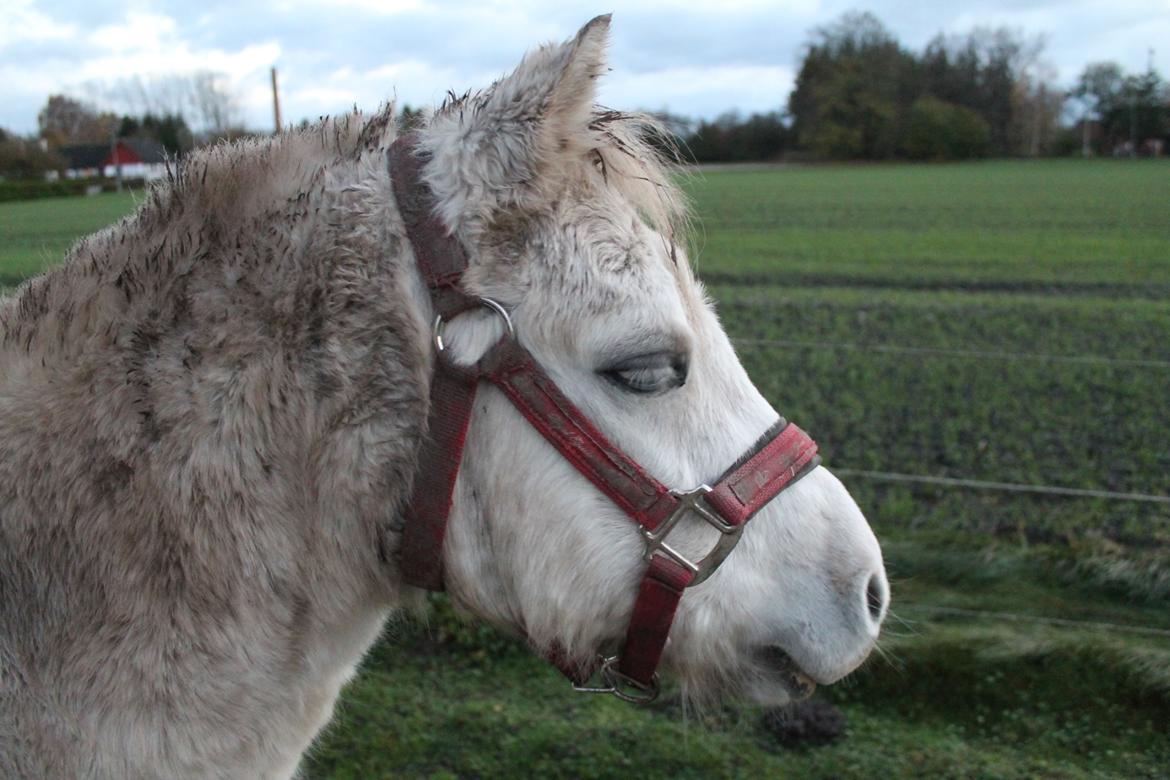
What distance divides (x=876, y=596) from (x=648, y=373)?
639 mm

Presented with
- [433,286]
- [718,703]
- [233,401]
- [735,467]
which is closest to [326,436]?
[233,401]

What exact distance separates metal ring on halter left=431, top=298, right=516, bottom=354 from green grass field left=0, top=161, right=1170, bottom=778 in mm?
610

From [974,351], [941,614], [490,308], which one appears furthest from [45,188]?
[974,351]

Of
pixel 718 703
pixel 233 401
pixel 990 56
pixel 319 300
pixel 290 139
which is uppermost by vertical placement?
pixel 990 56

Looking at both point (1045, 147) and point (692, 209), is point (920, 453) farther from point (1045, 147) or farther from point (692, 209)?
point (1045, 147)

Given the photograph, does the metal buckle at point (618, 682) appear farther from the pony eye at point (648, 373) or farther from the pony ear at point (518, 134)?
the pony ear at point (518, 134)

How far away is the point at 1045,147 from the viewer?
6600 centimetres

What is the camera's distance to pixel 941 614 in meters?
4.88

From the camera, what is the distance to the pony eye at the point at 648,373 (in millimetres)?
1615

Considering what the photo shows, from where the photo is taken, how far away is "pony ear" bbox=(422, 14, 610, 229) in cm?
161

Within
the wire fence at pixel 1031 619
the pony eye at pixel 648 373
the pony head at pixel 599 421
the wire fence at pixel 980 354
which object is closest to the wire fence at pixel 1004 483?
the wire fence at pixel 980 354

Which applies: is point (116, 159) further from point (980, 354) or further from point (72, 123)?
point (980, 354)

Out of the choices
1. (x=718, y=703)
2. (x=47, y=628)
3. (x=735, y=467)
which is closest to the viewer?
(x=47, y=628)

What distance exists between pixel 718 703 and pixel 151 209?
1.45 meters
